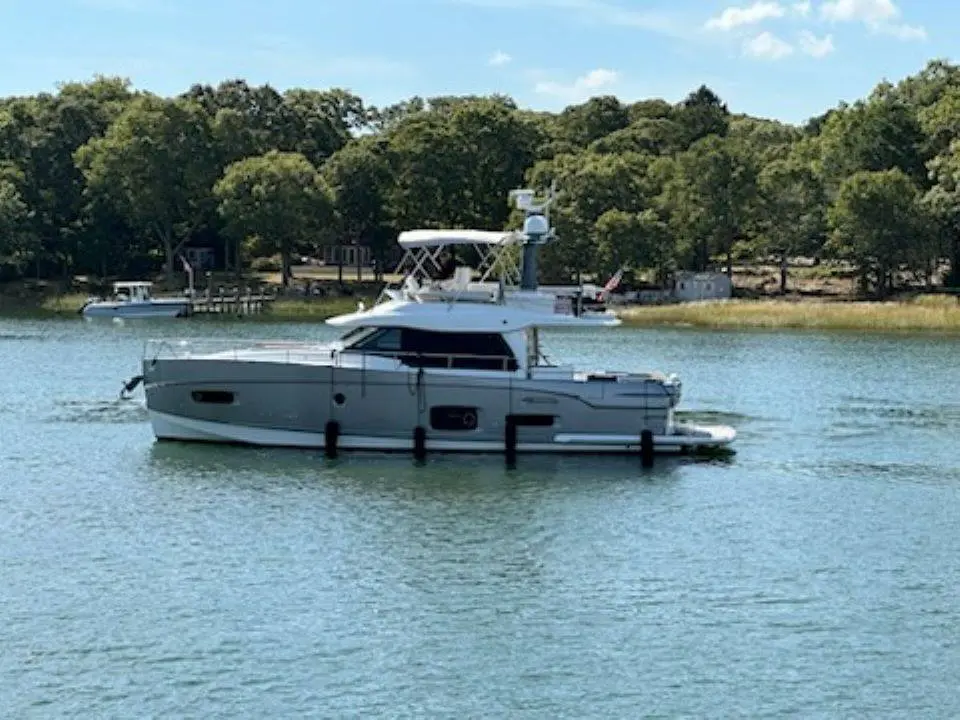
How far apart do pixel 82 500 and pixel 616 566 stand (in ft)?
38.9

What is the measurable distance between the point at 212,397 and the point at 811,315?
5834 cm

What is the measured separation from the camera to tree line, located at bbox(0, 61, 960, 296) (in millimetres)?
101562

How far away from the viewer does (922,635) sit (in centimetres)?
2277

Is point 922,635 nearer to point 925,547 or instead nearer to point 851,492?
point 925,547

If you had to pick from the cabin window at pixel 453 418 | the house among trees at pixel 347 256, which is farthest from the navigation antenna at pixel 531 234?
the house among trees at pixel 347 256

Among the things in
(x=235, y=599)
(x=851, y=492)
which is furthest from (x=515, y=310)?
(x=235, y=599)

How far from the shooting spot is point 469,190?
11481 centimetres

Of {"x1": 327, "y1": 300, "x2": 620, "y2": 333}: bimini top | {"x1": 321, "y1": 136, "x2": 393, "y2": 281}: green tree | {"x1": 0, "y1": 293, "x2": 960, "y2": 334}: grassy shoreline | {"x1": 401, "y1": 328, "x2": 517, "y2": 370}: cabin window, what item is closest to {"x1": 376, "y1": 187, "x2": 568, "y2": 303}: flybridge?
{"x1": 327, "y1": 300, "x2": 620, "y2": 333}: bimini top

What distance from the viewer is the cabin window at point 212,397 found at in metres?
36.7

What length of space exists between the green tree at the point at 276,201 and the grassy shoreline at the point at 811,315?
2560cm

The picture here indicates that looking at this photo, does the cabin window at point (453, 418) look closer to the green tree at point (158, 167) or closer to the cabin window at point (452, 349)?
the cabin window at point (452, 349)

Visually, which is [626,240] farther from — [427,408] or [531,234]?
[427,408]

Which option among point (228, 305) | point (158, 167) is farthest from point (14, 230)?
point (228, 305)

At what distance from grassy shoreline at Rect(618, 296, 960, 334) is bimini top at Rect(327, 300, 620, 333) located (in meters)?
52.9
